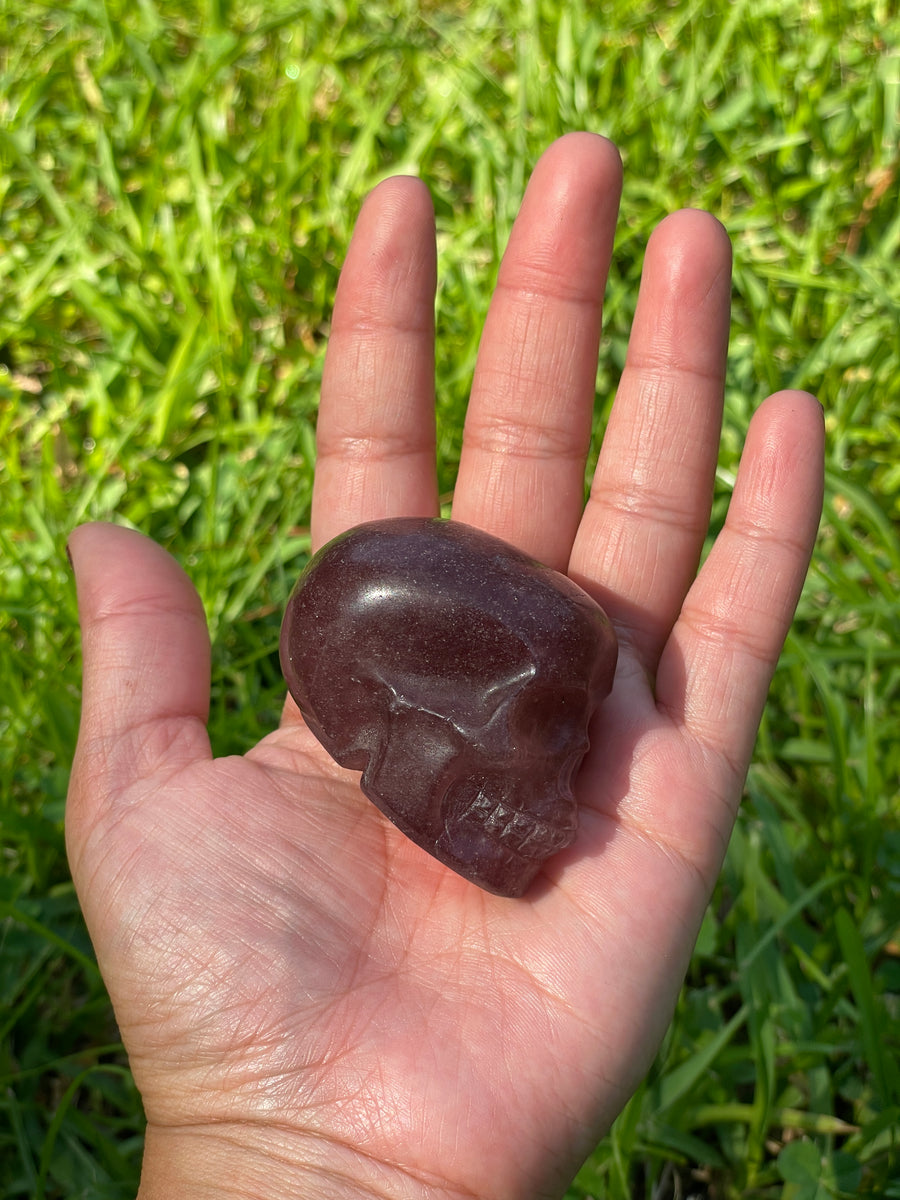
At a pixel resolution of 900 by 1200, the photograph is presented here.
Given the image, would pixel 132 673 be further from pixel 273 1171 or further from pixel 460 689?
pixel 273 1171

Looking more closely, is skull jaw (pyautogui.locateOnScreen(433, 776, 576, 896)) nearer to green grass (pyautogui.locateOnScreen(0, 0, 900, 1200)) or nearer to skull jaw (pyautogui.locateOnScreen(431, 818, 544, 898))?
skull jaw (pyautogui.locateOnScreen(431, 818, 544, 898))

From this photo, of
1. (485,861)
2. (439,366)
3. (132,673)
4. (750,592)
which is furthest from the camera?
(439,366)

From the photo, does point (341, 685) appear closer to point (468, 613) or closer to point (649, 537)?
point (468, 613)

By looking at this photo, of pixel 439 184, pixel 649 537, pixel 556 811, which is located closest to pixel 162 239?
pixel 439 184

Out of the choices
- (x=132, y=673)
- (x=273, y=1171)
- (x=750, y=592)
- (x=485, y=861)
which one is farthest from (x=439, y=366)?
(x=273, y=1171)

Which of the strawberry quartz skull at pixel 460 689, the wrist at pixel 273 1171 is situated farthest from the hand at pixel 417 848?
the strawberry quartz skull at pixel 460 689

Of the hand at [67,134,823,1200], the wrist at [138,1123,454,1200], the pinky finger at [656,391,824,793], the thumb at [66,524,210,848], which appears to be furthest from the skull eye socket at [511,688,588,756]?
the wrist at [138,1123,454,1200]

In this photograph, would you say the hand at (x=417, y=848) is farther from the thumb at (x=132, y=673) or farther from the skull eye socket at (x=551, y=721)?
the skull eye socket at (x=551, y=721)

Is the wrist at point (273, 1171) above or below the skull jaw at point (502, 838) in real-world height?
below
